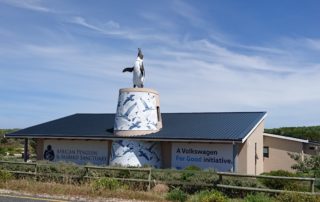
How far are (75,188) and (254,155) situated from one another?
14.5 meters

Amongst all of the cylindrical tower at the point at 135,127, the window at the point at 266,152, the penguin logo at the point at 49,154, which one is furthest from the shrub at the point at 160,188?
the penguin logo at the point at 49,154

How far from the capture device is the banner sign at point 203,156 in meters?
23.9

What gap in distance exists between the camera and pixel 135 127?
1019 inches

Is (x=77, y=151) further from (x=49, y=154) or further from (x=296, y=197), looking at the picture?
(x=296, y=197)

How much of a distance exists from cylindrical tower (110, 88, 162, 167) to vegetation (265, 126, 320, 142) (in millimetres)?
24798

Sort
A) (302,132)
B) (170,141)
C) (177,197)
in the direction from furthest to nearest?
(302,132) < (170,141) < (177,197)

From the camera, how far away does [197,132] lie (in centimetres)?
2544

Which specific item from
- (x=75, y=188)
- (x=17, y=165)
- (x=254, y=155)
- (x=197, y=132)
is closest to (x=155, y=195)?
(x=75, y=188)

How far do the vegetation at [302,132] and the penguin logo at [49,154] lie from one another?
2681cm

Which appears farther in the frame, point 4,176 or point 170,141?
point 170,141

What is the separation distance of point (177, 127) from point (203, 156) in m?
3.41

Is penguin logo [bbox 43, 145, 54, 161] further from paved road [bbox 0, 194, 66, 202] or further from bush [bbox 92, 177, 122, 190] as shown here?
paved road [bbox 0, 194, 66, 202]

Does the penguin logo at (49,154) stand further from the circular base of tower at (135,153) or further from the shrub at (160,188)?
the shrub at (160,188)

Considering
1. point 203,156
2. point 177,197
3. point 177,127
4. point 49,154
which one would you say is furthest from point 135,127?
point 177,197
